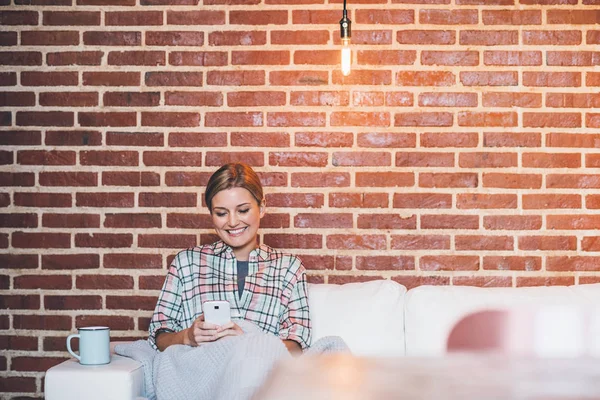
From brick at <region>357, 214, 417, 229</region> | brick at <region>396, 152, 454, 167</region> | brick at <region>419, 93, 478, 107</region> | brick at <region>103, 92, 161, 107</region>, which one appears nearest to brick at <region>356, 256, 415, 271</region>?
brick at <region>357, 214, 417, 229</region>

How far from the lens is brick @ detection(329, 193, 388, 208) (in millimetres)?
2531

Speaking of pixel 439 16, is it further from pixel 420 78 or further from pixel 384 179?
pixel 384 179

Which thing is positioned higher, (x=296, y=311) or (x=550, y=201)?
(x=550, y=201)

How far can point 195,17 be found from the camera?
2.56 m

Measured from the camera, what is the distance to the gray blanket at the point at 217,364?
A: 70.6 inches

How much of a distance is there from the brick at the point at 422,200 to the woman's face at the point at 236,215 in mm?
576

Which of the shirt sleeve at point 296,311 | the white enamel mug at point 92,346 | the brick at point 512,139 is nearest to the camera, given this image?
the white enamel mug at point 92,346

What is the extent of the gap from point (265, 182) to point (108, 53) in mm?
801

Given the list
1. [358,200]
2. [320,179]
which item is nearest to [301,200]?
[320,179]

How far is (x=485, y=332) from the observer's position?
7.08 ft

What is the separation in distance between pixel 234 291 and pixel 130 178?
2.17 feet

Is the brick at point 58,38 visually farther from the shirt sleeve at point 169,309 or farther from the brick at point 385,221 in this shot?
the brick at point 385,221

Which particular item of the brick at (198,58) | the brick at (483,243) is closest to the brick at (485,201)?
the brick at (483,243)

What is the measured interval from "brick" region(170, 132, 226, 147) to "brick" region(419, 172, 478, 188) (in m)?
0.79
